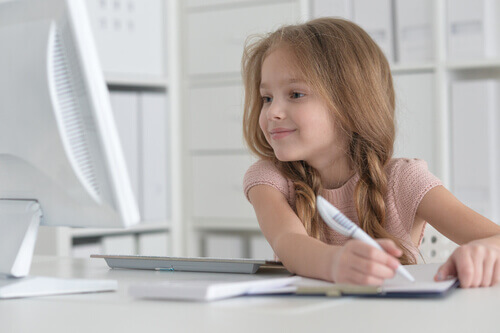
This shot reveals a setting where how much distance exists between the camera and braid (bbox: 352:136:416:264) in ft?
4.16

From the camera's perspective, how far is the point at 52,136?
32.6 inches

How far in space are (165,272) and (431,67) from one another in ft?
4.93

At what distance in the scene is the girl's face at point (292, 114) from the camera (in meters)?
1.31

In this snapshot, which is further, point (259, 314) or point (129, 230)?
point (129, 230)

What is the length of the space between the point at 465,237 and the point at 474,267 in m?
0.32

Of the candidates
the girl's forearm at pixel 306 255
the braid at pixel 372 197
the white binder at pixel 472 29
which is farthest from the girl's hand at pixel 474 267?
the white binder at pixel 472 29

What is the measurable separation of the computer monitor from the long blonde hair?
0.53 meters

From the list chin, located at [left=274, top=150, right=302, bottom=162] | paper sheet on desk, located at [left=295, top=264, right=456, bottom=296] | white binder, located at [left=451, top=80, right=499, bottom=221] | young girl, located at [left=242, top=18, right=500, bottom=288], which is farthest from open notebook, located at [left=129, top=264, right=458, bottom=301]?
white binder, located at [left=451, top=80, right=499, bottom=221]

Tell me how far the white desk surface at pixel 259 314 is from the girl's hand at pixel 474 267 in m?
0.02

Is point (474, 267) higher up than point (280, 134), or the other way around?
point (280, 134)

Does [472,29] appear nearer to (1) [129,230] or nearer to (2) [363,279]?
(1) [129,230]

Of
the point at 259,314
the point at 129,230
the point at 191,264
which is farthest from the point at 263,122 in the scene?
the point at 129,230

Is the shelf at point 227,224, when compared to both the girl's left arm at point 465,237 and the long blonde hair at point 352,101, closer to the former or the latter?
the long blonde hair at point 352,101

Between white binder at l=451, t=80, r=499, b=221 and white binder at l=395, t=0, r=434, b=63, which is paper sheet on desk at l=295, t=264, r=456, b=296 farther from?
white binder at l=395, t=0, r=434, b=63
